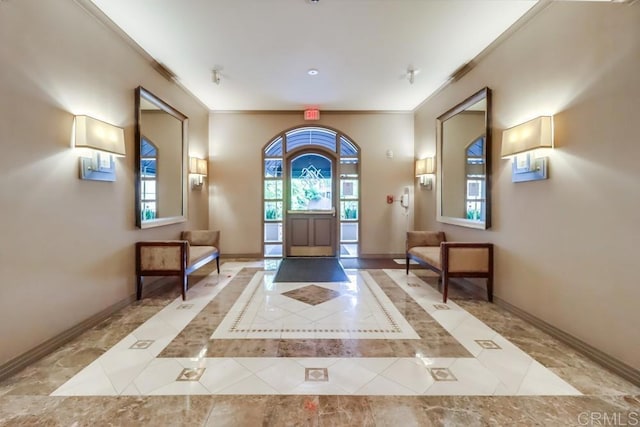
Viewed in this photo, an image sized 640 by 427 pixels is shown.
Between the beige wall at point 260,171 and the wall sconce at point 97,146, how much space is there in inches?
109

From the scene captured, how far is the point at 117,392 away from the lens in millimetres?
1718

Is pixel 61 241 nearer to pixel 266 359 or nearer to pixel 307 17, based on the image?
pixel 266 359

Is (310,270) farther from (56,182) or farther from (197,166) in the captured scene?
(56,182)

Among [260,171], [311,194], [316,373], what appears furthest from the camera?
Answer: [311,194]

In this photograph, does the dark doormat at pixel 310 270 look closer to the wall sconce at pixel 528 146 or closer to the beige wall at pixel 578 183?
the beige wall at pixel 578 183

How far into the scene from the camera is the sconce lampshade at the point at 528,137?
96.9 inches

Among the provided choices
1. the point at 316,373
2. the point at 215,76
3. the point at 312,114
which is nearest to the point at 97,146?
the point at 215,76

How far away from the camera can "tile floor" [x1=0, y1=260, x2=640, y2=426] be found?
1.54 metres

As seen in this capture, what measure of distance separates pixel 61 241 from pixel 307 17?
2996 mm

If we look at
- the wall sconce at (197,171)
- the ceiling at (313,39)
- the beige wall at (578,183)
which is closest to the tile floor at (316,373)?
the beige wall at (578,183)

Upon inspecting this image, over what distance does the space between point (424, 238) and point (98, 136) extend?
4.29 m

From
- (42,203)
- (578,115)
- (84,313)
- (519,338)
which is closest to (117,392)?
(84,313)

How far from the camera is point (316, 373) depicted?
1.91 m

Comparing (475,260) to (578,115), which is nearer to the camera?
(578,115)
